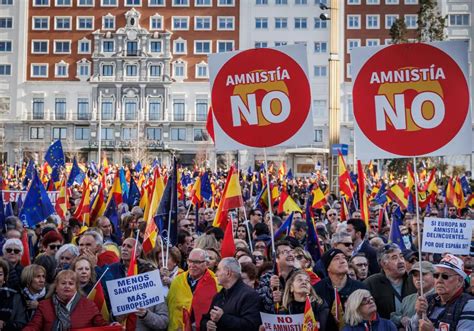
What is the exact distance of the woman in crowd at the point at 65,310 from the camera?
5.75 metres

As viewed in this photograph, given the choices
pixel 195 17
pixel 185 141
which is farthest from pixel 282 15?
pixel 185 141

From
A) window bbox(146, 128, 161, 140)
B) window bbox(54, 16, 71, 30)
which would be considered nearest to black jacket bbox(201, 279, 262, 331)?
window bbox(146, 128, 161, 140)

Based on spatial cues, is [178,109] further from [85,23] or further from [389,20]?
[389,20]

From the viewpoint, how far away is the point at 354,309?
5.62m

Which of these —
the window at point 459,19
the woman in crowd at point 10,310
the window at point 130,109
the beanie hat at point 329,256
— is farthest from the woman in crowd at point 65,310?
the window at point 459,19

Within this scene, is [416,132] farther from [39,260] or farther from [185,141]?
[185,141]

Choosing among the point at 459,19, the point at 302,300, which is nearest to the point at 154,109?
the point at 459,19

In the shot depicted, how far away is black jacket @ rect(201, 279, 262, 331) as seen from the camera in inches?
235

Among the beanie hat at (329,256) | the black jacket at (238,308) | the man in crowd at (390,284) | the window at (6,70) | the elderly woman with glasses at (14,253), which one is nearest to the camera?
the black jacket at (238,308)

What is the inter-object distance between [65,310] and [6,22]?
70245 millimetres

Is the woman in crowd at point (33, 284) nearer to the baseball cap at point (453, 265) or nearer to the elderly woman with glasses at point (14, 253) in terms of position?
the elderly woman with glasses at point (14, 253)

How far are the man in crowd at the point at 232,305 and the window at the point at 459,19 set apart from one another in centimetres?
6656

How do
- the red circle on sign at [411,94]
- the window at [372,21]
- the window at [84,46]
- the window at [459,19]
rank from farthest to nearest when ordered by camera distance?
the window at [84,46]
the window at [372,21]
the window at [459,19]
the red circle on sign at [411,94]

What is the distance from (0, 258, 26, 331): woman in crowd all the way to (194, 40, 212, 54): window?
217 ft
